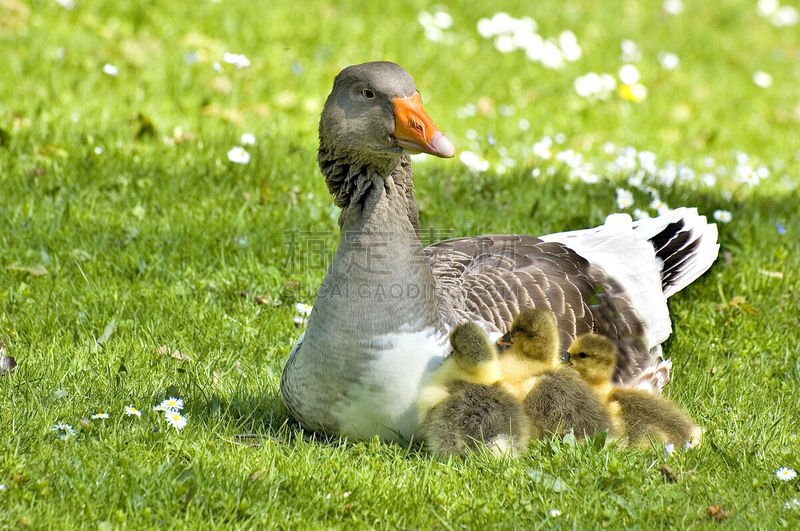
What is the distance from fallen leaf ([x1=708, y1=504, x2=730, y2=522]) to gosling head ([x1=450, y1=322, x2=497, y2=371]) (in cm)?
118

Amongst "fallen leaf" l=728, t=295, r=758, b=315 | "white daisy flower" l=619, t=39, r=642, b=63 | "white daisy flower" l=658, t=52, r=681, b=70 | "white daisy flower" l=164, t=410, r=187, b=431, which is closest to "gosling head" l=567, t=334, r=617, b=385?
"white daisy flower" l=164, t=410, r=187, b=431

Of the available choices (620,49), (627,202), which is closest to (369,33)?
(620,49)

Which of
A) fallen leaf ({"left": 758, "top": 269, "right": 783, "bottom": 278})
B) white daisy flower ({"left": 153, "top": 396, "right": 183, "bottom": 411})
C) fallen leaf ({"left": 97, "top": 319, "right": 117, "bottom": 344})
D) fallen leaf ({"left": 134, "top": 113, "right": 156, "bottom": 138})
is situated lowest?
white daisy flower ({"left": 153, "top": 396, "right": 183, "bottom": 411})

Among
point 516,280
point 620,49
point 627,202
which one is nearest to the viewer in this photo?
point 516,280

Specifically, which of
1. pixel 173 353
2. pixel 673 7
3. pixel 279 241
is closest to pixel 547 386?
pixel 173 353

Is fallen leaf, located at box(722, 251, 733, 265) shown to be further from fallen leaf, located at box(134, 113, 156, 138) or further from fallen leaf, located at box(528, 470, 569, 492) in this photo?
fallen leaf, located at box(134, 113, 156, 138)

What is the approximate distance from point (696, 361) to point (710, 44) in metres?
8.30

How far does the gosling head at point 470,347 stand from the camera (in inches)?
177

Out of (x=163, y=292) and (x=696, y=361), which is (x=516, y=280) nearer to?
(x=696, y=361)

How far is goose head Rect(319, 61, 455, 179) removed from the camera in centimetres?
438

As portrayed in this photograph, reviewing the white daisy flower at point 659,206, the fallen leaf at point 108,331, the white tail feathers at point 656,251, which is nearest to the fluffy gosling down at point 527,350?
the white tail feathers at point 656,251

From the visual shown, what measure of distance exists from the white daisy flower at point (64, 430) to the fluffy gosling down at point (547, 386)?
2096mm

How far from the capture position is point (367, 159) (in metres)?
4.65

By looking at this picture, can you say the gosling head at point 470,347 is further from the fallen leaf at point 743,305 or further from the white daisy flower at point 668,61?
the white daisy flower at point 668,61
